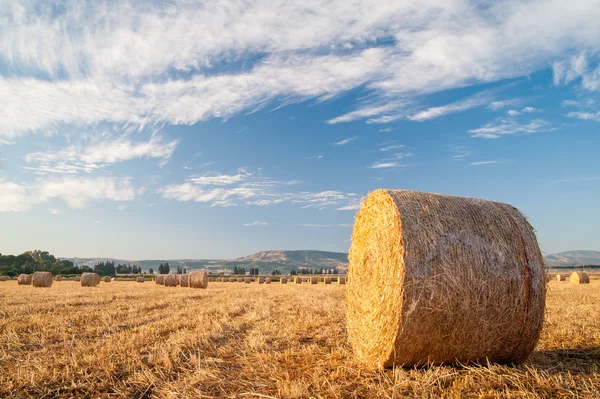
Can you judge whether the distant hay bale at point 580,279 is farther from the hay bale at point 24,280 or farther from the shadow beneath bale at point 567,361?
the hay bale at point 24,280

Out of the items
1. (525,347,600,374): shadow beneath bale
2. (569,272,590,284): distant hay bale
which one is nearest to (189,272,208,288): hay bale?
(525,347,600,374): shadow beneath bale

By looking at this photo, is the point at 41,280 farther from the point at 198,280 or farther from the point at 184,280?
the point at 198,280

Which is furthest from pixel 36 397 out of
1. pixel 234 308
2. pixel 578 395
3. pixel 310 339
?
pixel 234 308

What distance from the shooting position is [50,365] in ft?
19.0

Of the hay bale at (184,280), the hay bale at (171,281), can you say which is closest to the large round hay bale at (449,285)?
the hay bale at (184,280)

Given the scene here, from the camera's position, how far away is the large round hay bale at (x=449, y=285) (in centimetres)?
544

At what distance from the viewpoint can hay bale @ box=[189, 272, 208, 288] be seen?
29859 millimetres

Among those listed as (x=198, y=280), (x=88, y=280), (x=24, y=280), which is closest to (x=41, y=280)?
(x=88, y=280)

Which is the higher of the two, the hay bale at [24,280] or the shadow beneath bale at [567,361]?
the hay bale at [24,280]

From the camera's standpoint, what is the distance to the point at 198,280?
30.0 meters

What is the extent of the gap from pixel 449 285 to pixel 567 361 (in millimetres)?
2279

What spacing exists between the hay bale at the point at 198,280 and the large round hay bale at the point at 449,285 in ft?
82.1

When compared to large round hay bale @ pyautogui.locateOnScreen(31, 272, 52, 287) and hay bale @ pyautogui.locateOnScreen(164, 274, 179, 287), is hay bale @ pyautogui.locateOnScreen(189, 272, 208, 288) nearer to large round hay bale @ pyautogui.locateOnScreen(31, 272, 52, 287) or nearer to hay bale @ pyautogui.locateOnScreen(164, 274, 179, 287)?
hay bale @ pyautogui.locateOnScreen(164, 274, 179, 287)

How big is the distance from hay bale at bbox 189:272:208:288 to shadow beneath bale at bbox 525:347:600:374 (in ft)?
84.8
